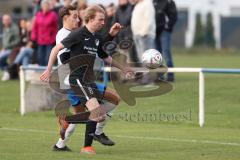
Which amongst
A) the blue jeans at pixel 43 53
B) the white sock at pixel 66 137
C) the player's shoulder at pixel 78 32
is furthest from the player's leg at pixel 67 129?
the blue jeans at pixel 43 53

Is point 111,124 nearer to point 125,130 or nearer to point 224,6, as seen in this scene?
point 125,130

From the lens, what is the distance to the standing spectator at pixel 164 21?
2189 centimetres

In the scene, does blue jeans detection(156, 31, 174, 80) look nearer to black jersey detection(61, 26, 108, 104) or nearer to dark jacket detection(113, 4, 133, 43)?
dark jacket detection(113, 4, 133, 43)

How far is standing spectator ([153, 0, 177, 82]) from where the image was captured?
2189cm

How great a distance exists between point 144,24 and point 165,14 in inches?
37.7

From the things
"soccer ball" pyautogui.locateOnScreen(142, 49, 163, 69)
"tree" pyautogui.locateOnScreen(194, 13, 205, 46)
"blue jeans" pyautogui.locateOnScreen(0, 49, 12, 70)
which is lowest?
"tree" pyautogui.locateOnScreen(194, 13, 205, 46)

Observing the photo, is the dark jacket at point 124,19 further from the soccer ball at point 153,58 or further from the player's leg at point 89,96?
the player's leg at point 89,96

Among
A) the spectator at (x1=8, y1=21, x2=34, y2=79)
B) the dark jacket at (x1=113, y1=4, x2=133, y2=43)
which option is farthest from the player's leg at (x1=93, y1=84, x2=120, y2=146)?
the spectator at (x1=8, y1=21, x2=34, y2=79)

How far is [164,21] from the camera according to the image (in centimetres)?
2202

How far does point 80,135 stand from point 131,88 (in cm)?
392

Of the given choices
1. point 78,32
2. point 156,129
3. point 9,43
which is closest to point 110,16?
point 9,43

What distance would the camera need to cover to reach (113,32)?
516 inches

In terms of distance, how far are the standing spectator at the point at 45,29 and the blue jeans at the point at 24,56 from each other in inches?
36.2

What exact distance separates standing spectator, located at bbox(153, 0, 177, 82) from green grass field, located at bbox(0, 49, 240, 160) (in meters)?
0.97
